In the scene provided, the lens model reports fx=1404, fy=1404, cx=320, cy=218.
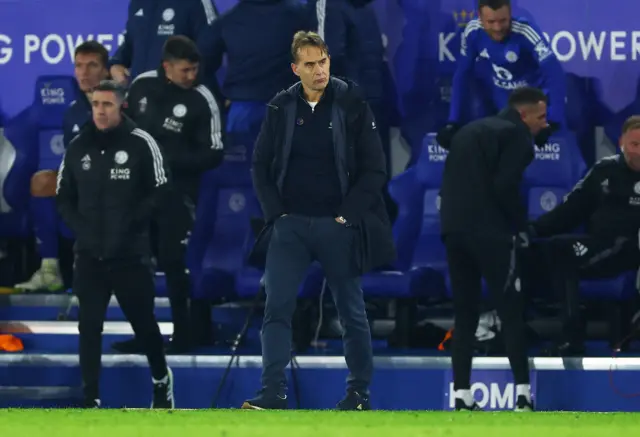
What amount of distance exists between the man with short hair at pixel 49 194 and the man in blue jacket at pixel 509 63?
6.56ft

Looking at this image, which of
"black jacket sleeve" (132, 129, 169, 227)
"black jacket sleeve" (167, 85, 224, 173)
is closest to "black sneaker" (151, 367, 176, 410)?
"black jacket sleeve" (132, 129, 169, 227)

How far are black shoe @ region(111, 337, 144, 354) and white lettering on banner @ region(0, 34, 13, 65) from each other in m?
2.03

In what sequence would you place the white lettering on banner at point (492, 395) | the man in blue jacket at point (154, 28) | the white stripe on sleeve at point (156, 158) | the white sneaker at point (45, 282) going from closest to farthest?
the white stripe on sleeve at point (156, 158), the white lettering on banner at point (492, 395), the man in blue jacket at point (154, 28), the white sneaker at point (45, 282)

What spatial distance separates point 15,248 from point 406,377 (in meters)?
2.85

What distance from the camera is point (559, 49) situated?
318 inches

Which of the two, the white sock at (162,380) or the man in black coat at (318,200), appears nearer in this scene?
the man in black coat at (318,200)

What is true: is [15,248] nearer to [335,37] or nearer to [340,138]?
[335,37]

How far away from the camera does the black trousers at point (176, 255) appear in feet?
24.8

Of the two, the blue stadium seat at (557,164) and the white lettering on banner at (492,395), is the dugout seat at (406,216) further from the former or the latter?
the white lettering on banner at (492,395)

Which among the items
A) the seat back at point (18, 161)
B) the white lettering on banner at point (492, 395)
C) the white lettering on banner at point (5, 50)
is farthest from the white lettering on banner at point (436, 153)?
the white lettering on banner at point (5, 50)

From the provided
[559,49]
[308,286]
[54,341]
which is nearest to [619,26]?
[559,49]

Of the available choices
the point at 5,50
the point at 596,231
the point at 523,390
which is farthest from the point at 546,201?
the point at 5,50

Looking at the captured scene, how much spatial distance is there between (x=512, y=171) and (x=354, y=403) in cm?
144

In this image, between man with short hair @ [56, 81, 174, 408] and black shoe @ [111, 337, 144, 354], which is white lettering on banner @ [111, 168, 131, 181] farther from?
black shoe @ [111, 337, 144, 354]
